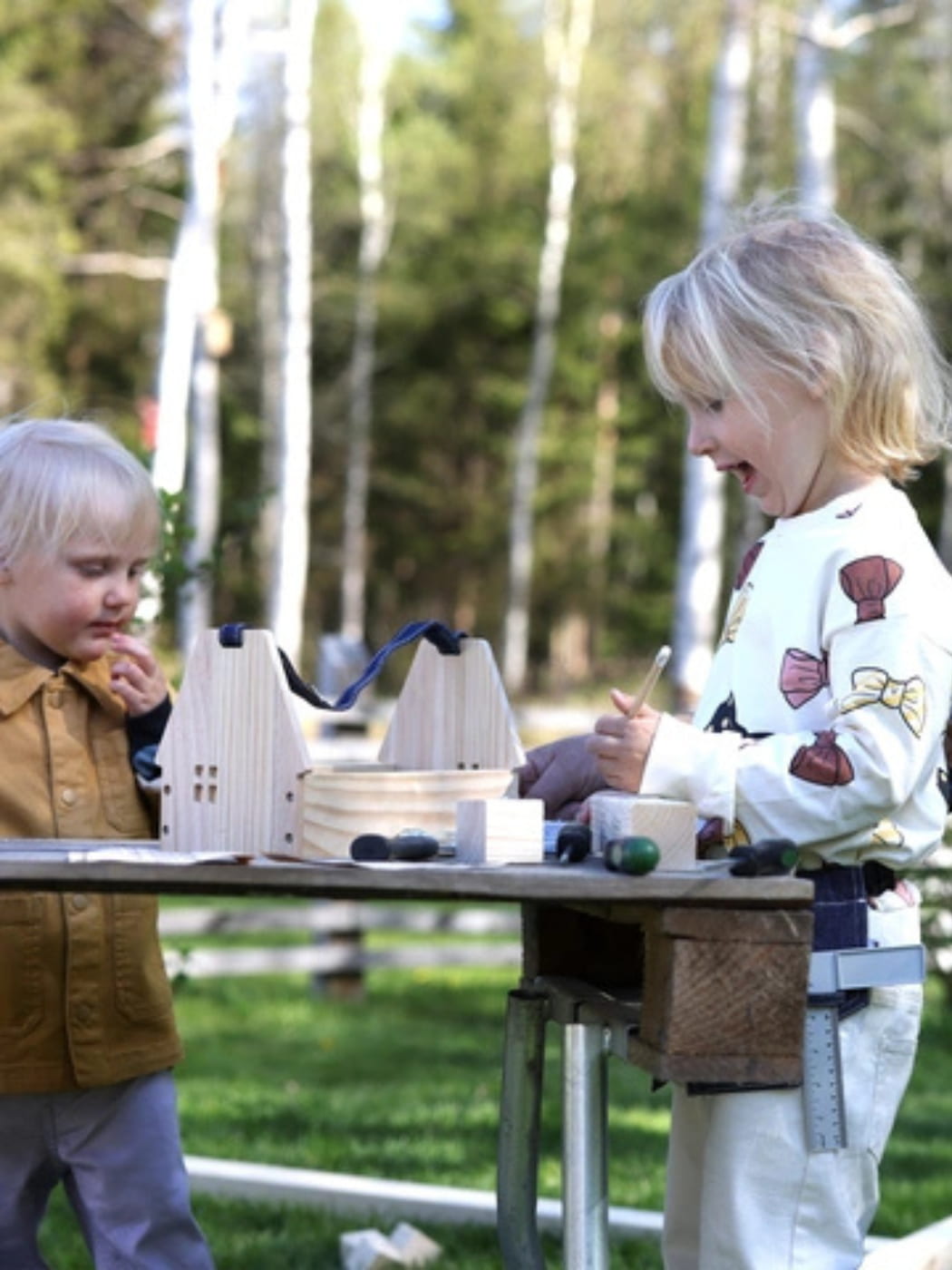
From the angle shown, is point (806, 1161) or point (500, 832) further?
point (806, 1161)

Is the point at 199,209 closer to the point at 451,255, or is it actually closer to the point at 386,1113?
the point at 386,1113

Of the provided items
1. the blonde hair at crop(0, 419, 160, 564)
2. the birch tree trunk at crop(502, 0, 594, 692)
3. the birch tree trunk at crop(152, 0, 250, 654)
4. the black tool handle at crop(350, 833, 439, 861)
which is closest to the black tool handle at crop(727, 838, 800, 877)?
the black tool handle at crop(350, 833, 439, 861)

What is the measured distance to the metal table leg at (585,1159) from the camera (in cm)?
286

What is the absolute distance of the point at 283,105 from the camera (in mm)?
24656

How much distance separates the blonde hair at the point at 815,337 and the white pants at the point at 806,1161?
2.41 ft

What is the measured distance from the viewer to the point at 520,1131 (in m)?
3.26

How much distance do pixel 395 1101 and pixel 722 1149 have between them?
453cm

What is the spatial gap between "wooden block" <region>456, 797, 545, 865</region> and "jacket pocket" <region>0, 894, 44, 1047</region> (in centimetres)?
116

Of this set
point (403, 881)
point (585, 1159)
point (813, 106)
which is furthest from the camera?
point (813, 106)

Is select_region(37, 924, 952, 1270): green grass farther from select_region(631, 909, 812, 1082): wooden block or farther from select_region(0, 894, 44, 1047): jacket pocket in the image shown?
select_region(631, 909, 812, 1082): wooden block

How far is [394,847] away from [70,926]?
45.1 inches

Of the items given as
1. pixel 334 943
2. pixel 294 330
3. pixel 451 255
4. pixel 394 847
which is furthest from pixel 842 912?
pixel 451 255

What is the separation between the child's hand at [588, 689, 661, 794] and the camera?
293 cm

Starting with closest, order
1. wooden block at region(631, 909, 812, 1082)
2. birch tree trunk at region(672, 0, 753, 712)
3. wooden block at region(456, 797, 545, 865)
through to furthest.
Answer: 1. wooden block at region(631, 909, 812, 1082)
2. wooden block at region(456, 797, 545, 865)
3. birch tree trunk at region(672, 0, 753, 712)
